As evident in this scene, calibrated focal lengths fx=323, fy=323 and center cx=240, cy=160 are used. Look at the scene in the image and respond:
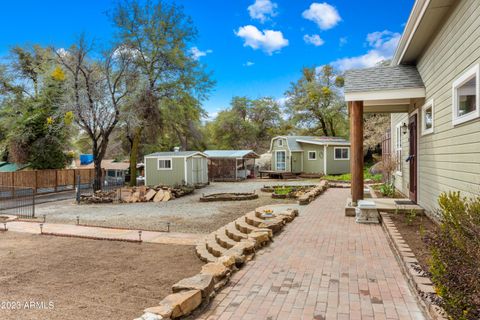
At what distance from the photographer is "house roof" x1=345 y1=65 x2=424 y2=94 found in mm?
7828

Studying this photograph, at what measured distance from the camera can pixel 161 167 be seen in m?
21.5

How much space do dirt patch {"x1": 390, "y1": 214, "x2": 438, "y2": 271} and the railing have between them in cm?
1317

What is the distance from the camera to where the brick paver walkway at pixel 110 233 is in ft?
26.1

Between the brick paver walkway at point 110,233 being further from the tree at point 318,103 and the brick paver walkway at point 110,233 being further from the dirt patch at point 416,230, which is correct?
the tree at point 318,103

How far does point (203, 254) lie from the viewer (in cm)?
639

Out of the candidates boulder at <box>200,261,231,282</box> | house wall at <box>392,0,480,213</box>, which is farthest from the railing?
house wall at <box>392,0,480,213</box>

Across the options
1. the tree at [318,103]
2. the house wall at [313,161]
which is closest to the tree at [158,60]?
the house wall at [313,161]

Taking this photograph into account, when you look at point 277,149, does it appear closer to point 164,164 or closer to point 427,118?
point 164,164

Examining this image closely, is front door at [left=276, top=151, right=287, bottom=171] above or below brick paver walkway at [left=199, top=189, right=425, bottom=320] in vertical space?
above

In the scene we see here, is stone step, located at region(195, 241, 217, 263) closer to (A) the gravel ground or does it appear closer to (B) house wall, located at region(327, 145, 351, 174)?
(A) the gravel ground

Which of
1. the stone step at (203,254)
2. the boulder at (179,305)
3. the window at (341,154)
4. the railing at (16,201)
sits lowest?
the railing at (16,201)

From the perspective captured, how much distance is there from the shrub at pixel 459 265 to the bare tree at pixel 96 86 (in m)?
17.7

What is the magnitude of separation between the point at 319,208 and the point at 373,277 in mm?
5766

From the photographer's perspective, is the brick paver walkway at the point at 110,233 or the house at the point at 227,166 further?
the house at the point at 227,166
